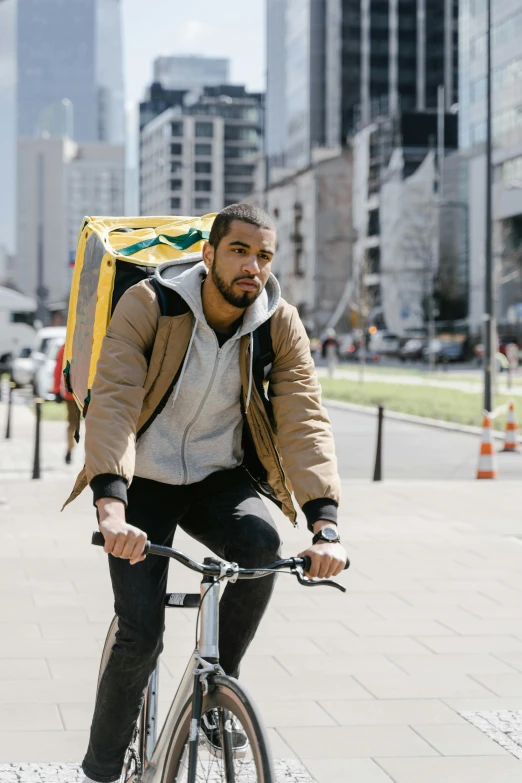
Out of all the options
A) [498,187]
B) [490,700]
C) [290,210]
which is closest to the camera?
[490,700]

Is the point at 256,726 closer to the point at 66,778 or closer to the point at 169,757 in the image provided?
the point at 169,757

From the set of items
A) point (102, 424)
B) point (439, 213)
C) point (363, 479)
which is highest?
point (439, 213)

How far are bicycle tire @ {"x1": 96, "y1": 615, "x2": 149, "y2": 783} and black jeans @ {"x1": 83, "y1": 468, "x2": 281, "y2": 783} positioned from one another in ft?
0.19

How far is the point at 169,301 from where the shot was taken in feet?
12.2

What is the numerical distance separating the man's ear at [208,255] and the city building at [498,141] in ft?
212

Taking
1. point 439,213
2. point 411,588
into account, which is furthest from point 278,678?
point 439,213

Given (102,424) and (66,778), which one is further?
(66,778)

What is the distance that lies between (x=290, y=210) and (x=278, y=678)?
122016 millimetres

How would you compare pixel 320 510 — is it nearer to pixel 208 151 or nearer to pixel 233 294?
pixel 233 294

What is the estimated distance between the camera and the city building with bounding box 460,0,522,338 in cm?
7406

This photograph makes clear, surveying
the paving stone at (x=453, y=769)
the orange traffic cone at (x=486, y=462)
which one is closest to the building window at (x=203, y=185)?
the orange traffic cone at (x=486, y=462)

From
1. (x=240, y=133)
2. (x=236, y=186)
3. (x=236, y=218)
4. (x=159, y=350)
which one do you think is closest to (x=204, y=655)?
(x=159, y=350)

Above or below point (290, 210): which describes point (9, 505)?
below

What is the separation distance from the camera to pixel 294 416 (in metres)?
3.73
